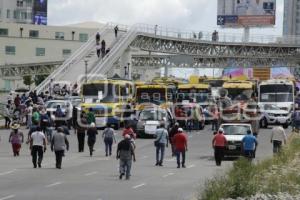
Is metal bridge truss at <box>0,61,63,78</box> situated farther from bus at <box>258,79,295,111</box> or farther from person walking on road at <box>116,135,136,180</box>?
person walking on road at <box>116,135,136,180</box>

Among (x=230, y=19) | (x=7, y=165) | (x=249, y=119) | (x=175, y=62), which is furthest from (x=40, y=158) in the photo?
(x=230, y=19)

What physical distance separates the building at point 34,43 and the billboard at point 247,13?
22.5 m

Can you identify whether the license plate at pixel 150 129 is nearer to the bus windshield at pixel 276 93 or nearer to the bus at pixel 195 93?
A: the bus at pixel 195 93

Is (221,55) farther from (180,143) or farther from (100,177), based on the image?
(100,177)

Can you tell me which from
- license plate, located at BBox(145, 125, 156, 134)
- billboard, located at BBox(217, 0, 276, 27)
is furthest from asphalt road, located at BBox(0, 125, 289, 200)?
billboard, located at BBox(217, 0, 276, 27)

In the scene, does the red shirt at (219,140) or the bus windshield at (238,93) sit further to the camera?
the bus windshield at (238,93)

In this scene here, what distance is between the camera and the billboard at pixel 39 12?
518ft

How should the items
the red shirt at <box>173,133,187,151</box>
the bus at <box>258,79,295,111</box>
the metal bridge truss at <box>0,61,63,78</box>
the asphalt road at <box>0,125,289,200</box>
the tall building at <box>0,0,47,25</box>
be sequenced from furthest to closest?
1. the tall building at <box>0,0,47,25</box>
2. the metal bridge truss at <box>0,61,63,78</box>
3. the bus at <box>258,79,295,111</box>
4. the red shirt at <box>173,133,187,151</box>
5. the asphalt road at <box>0,125,289,200</box>

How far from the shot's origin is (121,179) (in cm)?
2438

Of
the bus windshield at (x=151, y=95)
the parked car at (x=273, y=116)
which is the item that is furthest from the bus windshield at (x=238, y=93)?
the bus windshield at (x=151, y=95)

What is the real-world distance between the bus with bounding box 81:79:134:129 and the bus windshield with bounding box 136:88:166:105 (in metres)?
0.64

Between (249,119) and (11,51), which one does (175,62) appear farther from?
(249,119)

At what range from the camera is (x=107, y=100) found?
49531 millimetres

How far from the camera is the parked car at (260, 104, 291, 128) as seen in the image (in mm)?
50938
